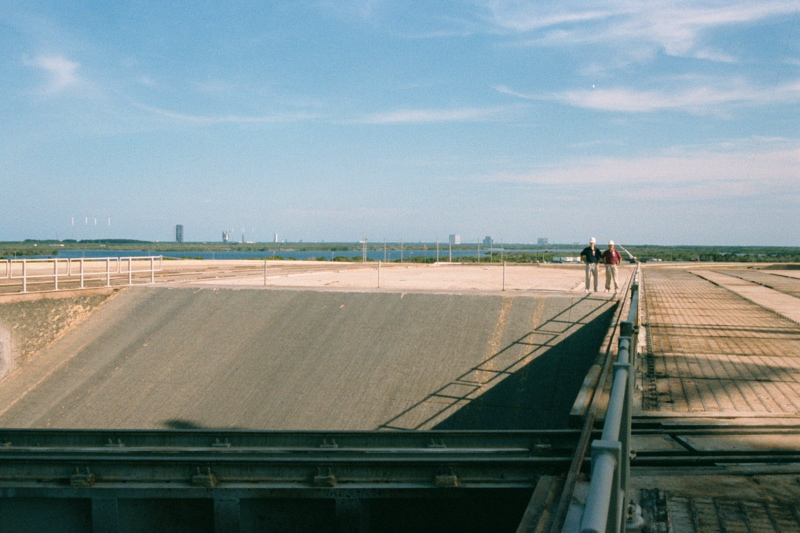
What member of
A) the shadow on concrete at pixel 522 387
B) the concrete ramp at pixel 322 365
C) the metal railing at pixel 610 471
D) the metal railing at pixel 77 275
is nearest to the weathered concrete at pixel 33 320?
the concrete ramp at pixel 322 365

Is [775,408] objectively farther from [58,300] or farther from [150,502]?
[58,300]

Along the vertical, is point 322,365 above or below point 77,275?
below

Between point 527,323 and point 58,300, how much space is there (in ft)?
57.0

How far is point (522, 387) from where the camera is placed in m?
16.8

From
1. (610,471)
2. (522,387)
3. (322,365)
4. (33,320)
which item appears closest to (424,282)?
(322,365)

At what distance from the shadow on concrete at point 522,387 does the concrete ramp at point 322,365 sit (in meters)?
0.04

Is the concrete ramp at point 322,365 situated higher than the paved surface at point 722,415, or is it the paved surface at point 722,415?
the paved surface at point 722,415

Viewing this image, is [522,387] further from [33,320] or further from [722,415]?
[33,320]

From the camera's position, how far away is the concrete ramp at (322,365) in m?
16.4

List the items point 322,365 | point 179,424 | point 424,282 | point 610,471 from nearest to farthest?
point 610,471, point 179,424, point 322,365, point 424,282

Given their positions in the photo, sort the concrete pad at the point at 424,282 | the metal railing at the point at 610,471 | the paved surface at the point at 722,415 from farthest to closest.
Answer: the concrete pad at the point at 424,282 < the paved surface at the point at 722,415 < the metal railing at the point at 610,471

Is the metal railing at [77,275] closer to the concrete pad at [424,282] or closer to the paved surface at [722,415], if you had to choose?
the concrete pad at [424,282]

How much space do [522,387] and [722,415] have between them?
9.44m

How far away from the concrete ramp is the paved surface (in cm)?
363
